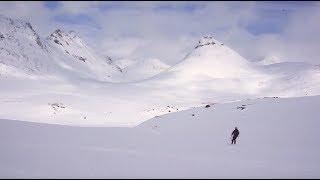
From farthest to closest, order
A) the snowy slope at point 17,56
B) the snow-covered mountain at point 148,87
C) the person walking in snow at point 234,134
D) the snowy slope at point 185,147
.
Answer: the snowy slope at point 17,56
the snow-covered mountain at point 148,87
the person walking in snow at point 234,134
the snowy slope at point 185,147

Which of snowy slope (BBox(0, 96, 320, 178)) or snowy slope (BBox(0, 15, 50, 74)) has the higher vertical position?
snowy slope (BBox(0, 15, 50, 74))

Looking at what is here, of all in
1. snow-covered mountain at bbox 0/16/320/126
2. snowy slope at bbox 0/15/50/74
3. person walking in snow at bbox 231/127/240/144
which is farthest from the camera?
snowy slope at bbox 0/15/50/74

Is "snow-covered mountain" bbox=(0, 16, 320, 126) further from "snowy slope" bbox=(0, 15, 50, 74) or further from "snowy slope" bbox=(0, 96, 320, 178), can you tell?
"snowy slope" bbox=(0, 96, 320, 178)

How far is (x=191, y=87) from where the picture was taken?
5581 inches

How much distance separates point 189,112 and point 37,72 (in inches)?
5823

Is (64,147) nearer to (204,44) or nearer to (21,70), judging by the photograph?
(21,70)

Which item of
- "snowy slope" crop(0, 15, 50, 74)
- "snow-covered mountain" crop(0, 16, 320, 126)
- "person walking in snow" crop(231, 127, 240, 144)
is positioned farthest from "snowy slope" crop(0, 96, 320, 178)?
"snowy slope" crop(0, 15, 50, 74)

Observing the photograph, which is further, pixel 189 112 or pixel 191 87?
pixel 191 87

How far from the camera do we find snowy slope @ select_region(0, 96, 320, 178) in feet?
53.6

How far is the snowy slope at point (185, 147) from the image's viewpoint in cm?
1634

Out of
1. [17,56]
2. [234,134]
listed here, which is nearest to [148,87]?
[17,56]

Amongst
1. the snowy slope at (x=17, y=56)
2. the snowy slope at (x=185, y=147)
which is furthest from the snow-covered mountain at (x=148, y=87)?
the snowy slope at (x=185, y=147)

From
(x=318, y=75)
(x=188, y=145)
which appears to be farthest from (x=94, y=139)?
(x=318, y=75)

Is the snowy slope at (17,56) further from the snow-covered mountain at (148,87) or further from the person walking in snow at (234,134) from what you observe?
the person walking in snow at (234,134)
